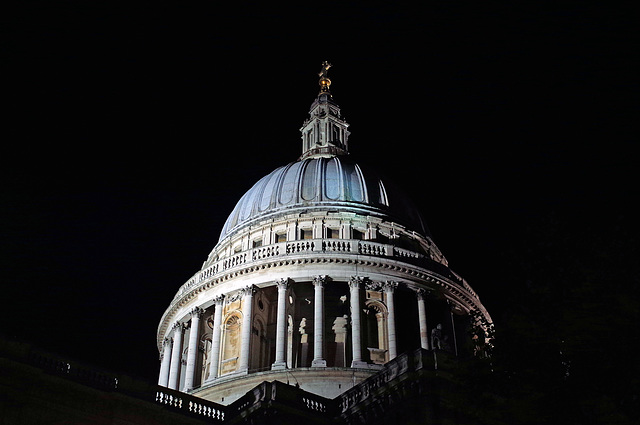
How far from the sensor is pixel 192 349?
166ft

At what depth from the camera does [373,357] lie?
155 ft

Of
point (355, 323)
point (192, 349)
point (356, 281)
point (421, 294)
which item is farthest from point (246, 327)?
point (421, 294)

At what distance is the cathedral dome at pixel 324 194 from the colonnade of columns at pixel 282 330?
26.3 ft

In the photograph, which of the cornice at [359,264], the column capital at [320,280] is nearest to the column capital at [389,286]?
the cornice at [359,264]

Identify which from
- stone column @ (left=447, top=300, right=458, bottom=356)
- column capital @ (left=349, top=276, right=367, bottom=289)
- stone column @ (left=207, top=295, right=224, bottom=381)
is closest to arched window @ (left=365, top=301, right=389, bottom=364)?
column capital @ (left=349, top=276, right=367, bottom=289)

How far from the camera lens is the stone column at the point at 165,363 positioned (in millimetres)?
53725

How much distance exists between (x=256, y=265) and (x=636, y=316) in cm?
3205

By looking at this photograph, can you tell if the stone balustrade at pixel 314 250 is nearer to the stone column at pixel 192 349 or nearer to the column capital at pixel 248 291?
the column capital at pixel 248 291

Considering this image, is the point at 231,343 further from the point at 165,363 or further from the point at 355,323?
the point at 355,323

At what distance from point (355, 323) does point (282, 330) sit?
4614 millimetres

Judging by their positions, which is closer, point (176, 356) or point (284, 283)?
point (284, 283)

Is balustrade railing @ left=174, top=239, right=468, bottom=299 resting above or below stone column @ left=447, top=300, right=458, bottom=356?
above

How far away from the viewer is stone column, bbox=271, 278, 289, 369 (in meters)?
45.0

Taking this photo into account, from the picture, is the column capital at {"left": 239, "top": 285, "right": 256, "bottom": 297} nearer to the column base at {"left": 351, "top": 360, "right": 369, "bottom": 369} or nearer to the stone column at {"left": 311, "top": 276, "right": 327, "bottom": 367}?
the stone column at {"left": 311, "top": 276, "right": 327, "bottom": 367}
